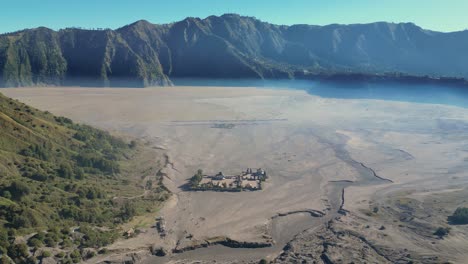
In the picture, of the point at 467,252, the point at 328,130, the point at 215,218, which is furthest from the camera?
the point at 328,130

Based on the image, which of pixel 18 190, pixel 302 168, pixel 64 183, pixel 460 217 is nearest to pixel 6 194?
pixel 18 190

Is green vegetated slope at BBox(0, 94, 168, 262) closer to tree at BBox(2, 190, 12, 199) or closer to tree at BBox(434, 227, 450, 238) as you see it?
tree at BBox(2, 190, 12, 199)

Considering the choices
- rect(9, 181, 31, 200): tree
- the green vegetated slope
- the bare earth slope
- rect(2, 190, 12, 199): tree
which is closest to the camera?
the green vegetated slope

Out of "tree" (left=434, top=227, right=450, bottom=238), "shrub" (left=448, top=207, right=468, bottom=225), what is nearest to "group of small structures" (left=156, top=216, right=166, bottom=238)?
"tree" (left=434, top=227, right=450, bottom=238)

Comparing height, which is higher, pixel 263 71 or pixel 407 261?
pixel 263 71

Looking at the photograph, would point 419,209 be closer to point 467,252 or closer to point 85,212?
point 467,252

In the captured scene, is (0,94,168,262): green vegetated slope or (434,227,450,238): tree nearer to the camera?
(0,94,168,262): green vegetated slope

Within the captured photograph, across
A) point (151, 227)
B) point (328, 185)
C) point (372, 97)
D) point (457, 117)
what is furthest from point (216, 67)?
point (151, 227)
